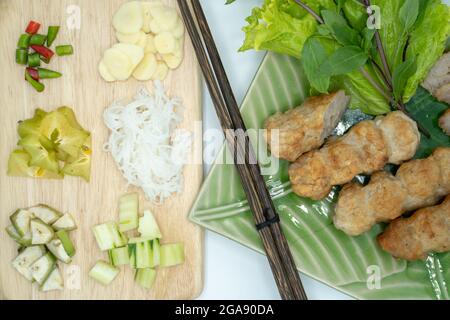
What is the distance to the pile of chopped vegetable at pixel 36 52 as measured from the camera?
310 centimetres

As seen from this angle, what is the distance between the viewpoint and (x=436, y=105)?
9.89 ft

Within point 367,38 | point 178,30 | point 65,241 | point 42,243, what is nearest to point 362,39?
point 367,38

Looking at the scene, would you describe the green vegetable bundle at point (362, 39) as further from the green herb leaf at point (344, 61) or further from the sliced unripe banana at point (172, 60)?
the sliced unripe banana at point (172, 60)

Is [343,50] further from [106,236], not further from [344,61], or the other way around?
[106,236]

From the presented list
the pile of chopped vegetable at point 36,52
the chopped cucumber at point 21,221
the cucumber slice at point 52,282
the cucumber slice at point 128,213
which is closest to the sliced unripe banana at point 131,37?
the pile of chopped vegetable at point 36,52

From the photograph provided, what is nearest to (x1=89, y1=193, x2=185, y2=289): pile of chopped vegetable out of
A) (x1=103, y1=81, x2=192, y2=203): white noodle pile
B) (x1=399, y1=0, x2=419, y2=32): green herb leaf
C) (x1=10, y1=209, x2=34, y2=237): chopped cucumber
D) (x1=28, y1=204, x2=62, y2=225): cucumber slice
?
(x1=103, y1=81, x2=192, y2=203): white noodle pile

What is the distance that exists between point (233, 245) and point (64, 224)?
2.93 feet

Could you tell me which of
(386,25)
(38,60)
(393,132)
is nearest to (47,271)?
(38,60)

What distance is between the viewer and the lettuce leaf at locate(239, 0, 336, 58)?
2764 mm

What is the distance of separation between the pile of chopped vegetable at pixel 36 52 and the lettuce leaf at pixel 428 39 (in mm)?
1745

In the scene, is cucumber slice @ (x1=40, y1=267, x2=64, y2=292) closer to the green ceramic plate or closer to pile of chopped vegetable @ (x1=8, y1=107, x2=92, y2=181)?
pile of chopped vegetable @ (x1=8, y1=107, x2=92, y2=181)

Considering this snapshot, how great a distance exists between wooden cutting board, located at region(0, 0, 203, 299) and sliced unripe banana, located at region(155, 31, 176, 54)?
0.31 ft
